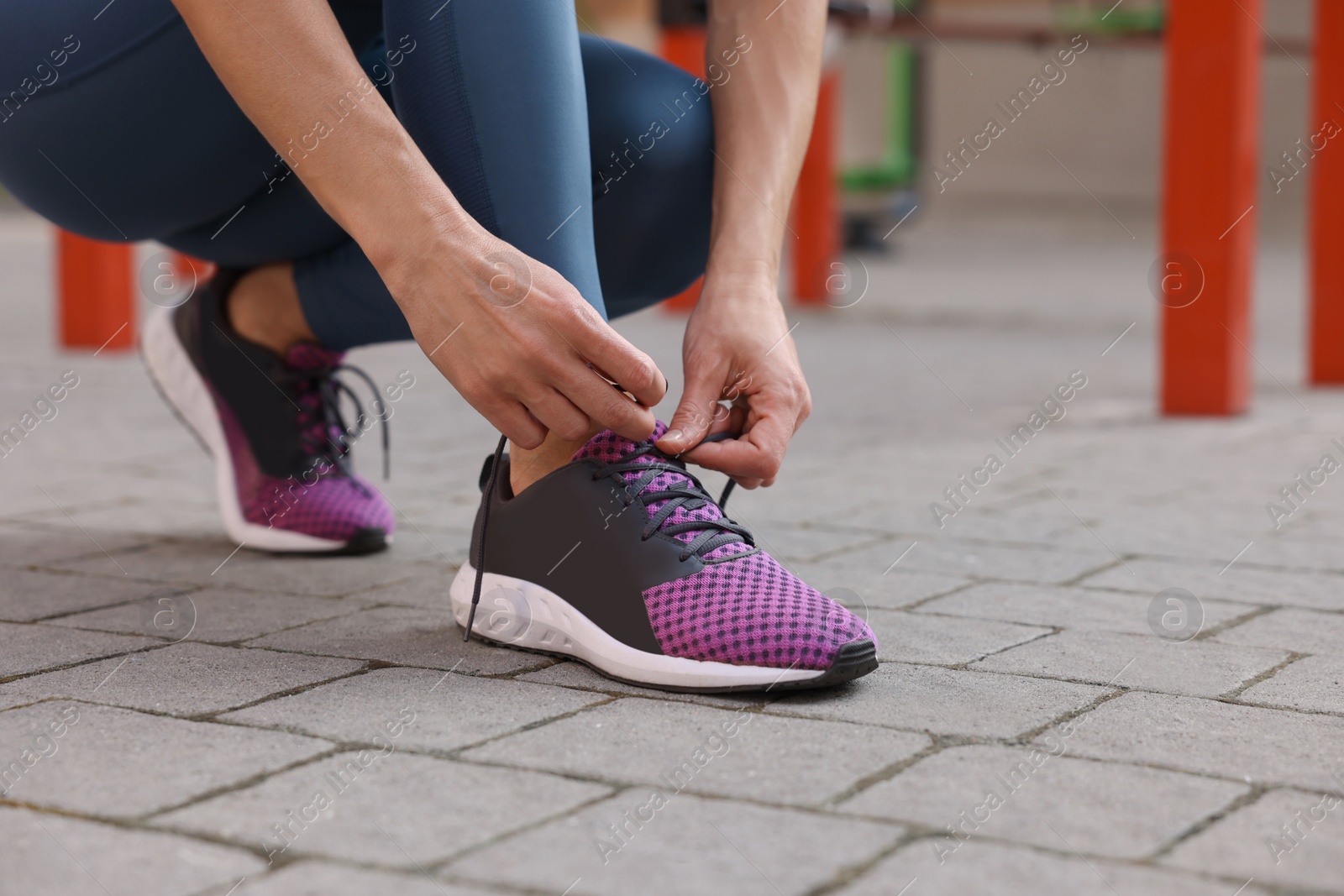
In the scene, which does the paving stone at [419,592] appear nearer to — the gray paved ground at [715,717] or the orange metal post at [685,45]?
the gray paved ground at [715,717]

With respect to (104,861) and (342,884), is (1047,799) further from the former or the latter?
(104,861)

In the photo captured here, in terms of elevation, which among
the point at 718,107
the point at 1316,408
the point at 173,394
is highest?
the point at 718,107

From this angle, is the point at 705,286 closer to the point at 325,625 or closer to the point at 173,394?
the point at 325,625

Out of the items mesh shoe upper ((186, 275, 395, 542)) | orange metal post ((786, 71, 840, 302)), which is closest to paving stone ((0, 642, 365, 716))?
mesh shoe upper ((186, 275, 395, 542))

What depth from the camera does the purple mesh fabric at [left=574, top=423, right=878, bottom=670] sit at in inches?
45.2

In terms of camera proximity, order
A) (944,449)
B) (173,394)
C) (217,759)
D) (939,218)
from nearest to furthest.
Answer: (217,759)
(173,394)
(944,449)
(939,218)

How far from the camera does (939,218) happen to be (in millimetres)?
12500

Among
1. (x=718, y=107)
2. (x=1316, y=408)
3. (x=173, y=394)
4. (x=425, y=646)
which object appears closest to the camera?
(x=425, y=646)

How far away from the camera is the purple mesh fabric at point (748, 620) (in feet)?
3.76

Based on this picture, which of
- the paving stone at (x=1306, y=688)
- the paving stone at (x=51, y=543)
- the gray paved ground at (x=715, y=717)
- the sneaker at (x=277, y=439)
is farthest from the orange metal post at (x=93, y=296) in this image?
the paving stone at (x=1306, y=688)

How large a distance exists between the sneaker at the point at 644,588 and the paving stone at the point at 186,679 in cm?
17

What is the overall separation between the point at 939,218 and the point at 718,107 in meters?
11.3

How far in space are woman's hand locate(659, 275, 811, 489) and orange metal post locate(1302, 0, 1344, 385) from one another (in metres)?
2.55

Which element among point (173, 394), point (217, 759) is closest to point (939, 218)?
point (173, 394)
